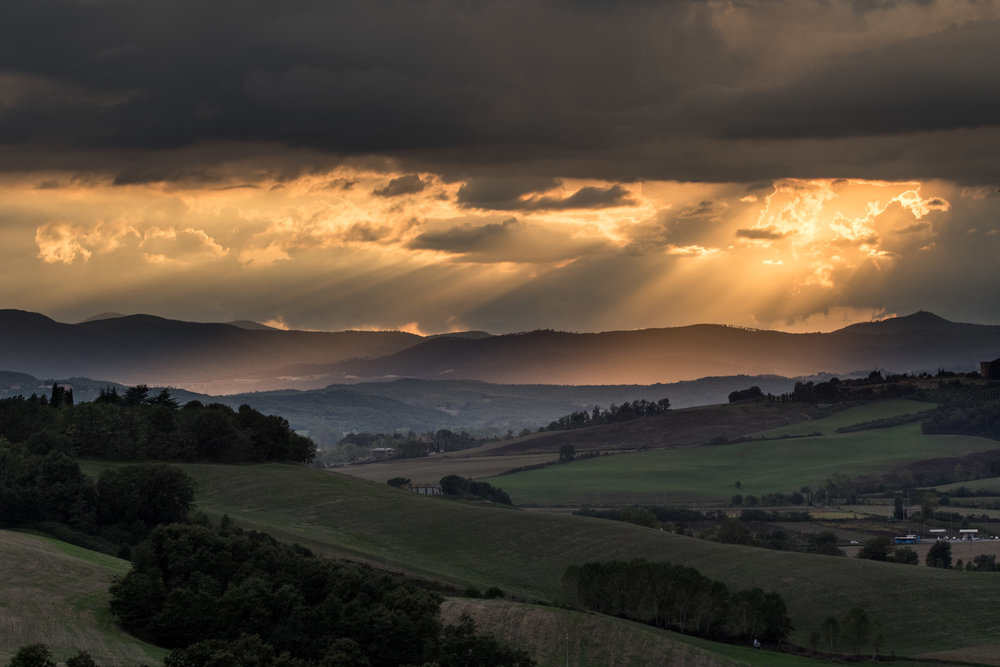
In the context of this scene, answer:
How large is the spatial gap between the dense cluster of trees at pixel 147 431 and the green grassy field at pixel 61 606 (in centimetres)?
7136

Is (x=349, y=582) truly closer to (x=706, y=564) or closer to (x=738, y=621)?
(x=738, y=621)

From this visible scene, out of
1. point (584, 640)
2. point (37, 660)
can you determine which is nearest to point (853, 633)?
point (584, 640)

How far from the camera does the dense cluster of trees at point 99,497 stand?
405 feet

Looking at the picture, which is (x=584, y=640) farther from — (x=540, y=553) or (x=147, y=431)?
(x=147, y=431)

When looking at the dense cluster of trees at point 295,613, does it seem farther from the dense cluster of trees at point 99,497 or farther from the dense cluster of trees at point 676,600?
the dense cluster of trees at point 99,497

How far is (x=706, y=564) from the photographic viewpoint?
130875 millimetres

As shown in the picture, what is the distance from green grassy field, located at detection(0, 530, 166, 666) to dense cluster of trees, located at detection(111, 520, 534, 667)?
7.33ft

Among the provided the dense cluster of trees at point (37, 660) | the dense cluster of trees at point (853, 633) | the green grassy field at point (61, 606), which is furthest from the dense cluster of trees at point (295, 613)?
the dense cluster of trees at point (853, 633)

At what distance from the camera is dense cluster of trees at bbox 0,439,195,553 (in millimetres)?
123312

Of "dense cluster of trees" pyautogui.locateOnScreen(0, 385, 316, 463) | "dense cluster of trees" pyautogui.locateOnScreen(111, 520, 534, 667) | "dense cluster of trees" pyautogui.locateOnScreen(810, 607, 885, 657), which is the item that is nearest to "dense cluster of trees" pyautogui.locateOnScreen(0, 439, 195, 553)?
"dense cluster of trees" pyautogui.locateOnScreen(0, 385, 316, 463)

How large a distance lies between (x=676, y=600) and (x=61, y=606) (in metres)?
53.2

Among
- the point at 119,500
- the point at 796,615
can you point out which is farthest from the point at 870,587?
the point at 119,500

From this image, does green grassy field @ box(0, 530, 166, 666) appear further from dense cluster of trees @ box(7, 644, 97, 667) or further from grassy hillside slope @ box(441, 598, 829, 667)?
grassy hillside slope @ box(441, 598, 829, 667)

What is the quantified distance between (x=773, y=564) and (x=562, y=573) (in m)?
20.7
